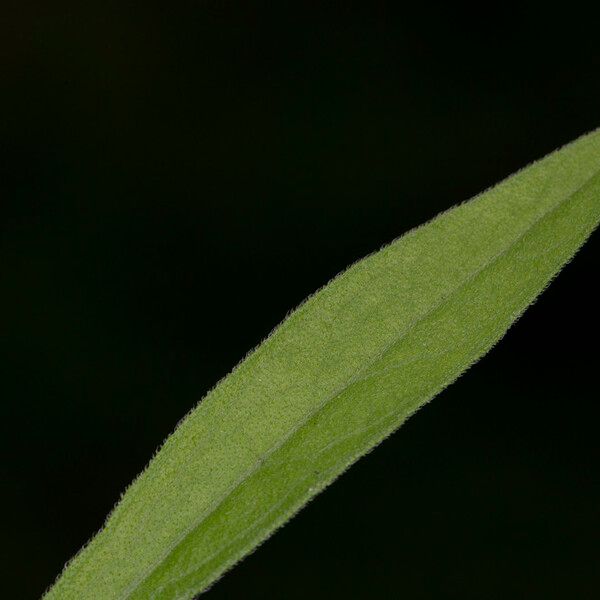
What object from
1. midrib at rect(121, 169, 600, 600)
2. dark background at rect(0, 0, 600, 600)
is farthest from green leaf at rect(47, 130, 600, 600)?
dark background at rect(0, 0, 600, 600)

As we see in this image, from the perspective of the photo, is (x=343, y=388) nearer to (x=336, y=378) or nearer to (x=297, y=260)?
(x=336, y=378)

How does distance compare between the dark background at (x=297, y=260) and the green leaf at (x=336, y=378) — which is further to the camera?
the dark background at (x=297, y=260)

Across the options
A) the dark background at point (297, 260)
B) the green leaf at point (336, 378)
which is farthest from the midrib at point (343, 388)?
the dark background at point (297, 260)

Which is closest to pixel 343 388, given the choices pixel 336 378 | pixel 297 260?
pixel 336 378

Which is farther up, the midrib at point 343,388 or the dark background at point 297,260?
the midrib at point 343,388

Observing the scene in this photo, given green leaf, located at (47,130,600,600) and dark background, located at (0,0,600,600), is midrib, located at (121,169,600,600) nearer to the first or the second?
green leaf, located at (47,130,600,600)

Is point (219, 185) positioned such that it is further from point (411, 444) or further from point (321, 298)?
point (321, 298)

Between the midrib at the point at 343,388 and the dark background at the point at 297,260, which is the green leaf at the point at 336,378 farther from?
the dark background at the point at 297,260
